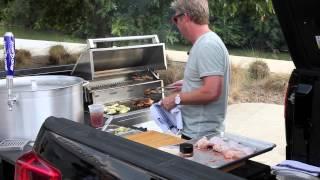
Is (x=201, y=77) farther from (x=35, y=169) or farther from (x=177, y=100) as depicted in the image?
(x=35, y=169)

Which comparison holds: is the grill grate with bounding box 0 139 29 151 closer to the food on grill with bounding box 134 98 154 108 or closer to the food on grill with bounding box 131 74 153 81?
the food on grill with bounding box 134 98 154 108

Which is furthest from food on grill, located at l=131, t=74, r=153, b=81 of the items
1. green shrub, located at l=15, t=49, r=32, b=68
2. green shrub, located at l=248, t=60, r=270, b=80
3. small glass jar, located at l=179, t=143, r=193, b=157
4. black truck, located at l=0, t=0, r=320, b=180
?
green shrub, located at l=248, t=60, r=270, b=80

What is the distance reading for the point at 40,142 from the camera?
4.59ft

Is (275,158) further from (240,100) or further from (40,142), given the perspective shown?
(40,142)

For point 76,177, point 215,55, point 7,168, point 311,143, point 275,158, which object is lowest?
point 275,158

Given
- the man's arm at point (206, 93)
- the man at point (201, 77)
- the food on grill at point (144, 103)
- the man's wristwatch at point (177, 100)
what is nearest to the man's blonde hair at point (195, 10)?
the man at point (201, 77)

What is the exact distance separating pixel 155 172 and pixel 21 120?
5.04 ft

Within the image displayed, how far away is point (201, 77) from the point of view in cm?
264

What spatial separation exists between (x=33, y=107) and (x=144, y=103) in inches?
83.9

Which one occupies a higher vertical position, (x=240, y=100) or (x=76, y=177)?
(x=76, y=177)

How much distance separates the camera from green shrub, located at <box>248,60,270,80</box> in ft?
32.9

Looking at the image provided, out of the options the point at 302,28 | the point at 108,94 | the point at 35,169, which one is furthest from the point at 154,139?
the point at 108,94

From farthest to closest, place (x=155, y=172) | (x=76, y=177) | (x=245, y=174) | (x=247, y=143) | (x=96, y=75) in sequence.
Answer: (x=96, y=75), (x=247, y=143), (x=245, y=174), (x=76, y=177), (x=155, y=172)

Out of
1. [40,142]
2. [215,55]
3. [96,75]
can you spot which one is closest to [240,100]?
[96,75]
